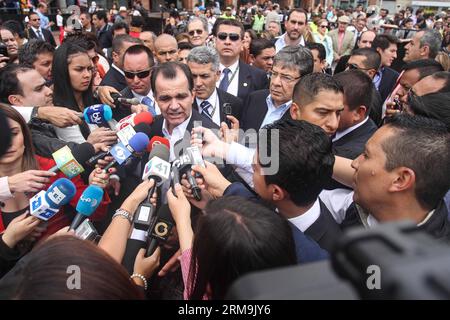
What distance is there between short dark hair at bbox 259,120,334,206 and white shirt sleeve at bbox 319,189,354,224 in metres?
0.45

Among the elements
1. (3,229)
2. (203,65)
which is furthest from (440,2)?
(3,229)

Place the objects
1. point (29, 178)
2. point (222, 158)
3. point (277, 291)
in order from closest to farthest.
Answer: point (277, 291), point (29, 178), point (222, 158)

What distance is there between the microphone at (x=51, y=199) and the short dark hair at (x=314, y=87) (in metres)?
1.47

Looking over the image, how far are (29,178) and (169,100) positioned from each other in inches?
41.9

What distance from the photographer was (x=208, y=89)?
119 inches

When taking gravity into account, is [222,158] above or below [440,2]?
below

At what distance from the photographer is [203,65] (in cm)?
297

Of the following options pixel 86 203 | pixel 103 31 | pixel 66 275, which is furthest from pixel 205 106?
pixel 103 31

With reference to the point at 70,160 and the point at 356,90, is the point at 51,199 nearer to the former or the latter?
the point at 70,160

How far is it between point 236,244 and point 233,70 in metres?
3.05

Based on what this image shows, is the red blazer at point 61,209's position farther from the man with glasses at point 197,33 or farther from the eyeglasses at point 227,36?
the man with glasses at point 197,33

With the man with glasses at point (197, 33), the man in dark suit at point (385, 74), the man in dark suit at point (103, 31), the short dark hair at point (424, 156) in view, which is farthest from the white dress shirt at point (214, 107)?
the man in dark suit at point (103, 31)

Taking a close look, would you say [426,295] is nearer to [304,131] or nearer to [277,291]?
[277,291]

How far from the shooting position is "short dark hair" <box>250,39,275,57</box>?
4.48 m
